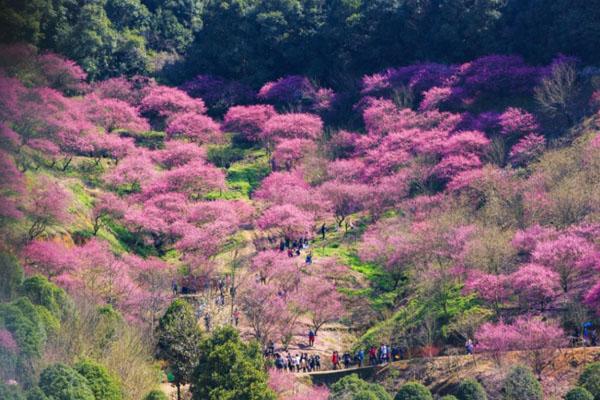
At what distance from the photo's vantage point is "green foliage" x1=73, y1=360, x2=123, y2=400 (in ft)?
110

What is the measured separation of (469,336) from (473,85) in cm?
2601

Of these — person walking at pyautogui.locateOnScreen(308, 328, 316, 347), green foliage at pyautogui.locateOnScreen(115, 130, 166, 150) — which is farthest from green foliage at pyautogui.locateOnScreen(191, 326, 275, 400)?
green foliage at pyautogui.locateOnScreen(115, 130, 166, 150)

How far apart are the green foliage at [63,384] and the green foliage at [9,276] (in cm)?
669

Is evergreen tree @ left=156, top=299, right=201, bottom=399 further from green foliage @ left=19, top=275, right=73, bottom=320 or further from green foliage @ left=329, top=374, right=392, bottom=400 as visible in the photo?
green foliage @ left=329, top=374, right=392, bottom=400

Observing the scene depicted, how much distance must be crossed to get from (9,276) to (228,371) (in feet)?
30.9

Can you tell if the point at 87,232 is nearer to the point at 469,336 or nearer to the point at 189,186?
the point at 189,186

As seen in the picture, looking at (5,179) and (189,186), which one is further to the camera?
(189,186)

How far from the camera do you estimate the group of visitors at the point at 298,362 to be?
4491 centimetres

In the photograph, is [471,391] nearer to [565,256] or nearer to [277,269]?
[565,256]

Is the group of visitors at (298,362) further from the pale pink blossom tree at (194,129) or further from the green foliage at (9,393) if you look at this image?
the pale pink blossom tree at (194,129)

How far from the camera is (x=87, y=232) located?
53906 millimetres

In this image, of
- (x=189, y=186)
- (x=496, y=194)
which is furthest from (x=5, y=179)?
(x=496, y=194)

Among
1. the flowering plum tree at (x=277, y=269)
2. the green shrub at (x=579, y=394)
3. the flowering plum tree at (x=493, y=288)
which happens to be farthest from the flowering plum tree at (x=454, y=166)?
the green shrub at (x=579, y=394)

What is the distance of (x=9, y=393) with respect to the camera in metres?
30.2
